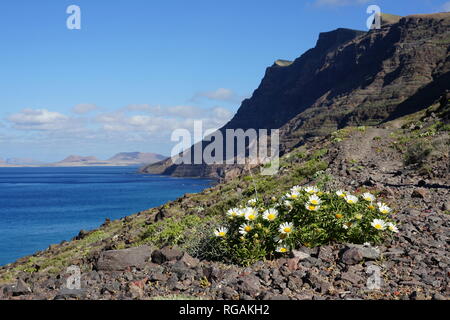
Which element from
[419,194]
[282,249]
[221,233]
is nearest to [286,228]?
[282,249]

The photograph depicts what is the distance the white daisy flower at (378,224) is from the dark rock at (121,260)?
10.8 feet

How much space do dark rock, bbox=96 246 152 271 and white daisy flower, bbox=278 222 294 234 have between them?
212 centimetres

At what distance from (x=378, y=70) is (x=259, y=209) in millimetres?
128411

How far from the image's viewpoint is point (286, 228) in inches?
221

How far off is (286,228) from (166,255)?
6.07 feet

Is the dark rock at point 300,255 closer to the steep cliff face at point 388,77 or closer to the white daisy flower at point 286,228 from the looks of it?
the white daisy flower at point 286,228

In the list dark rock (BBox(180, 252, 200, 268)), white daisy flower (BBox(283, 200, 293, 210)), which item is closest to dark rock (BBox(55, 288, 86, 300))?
dark rock (BBox(180, 252, 200, 268))

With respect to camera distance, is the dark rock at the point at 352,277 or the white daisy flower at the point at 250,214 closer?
the dark rock at the point at 352,277

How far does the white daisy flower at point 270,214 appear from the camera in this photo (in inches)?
226

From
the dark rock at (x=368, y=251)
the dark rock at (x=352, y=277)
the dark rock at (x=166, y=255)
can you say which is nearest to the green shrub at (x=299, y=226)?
the dark rock at (x=368, y=251)

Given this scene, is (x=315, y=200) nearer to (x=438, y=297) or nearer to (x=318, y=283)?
(x=318, y=283)
